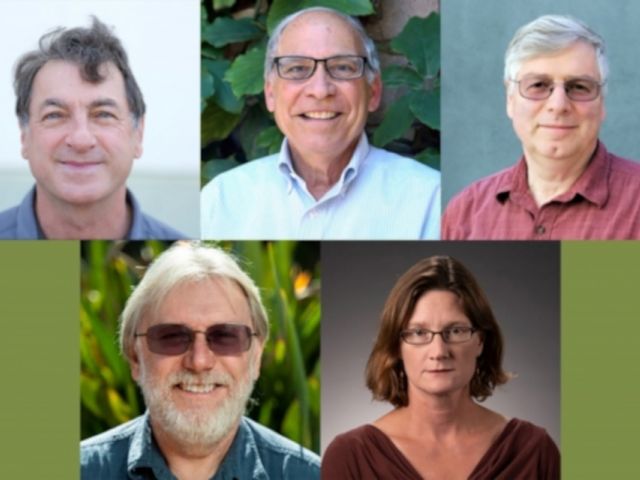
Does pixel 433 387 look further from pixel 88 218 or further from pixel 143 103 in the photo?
pixel 143 103

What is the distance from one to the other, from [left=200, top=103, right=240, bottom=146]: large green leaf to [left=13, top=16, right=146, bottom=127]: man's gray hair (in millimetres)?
343

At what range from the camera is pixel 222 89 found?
11039 mm

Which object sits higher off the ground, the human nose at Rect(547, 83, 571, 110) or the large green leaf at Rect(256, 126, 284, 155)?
the human nose at Rect(547, 83, 571, 110)

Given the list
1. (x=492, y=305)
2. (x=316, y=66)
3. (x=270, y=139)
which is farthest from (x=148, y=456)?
(x=316, y=66)

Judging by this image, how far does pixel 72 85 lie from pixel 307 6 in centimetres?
132

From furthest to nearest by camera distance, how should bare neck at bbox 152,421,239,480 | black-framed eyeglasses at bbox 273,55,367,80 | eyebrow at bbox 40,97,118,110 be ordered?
eyebrow at bbox 40,97,118,110 < black-framed eyeglasses at bbox 273,55,367,80 < bare neck at bbox 152,421,239,480

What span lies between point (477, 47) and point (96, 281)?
2.37 metres

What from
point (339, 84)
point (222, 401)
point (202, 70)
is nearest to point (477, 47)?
point (339, 84)

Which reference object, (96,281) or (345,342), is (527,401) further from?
(96,281)

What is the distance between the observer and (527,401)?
428 inches

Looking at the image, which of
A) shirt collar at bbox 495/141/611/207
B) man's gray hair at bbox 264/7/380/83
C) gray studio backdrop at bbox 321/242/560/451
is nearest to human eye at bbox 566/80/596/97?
shirt collar at bbox 495/141/611/207

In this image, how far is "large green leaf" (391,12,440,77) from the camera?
36.0ft

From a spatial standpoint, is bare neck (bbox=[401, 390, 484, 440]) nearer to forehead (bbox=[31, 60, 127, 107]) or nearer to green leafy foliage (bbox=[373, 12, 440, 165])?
green leafy foliage (bbox=[373, 12, 440, 165])

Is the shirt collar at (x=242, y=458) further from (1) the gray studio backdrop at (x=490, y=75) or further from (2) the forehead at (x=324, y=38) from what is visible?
(2) the forehead at (x=324, y=38)
